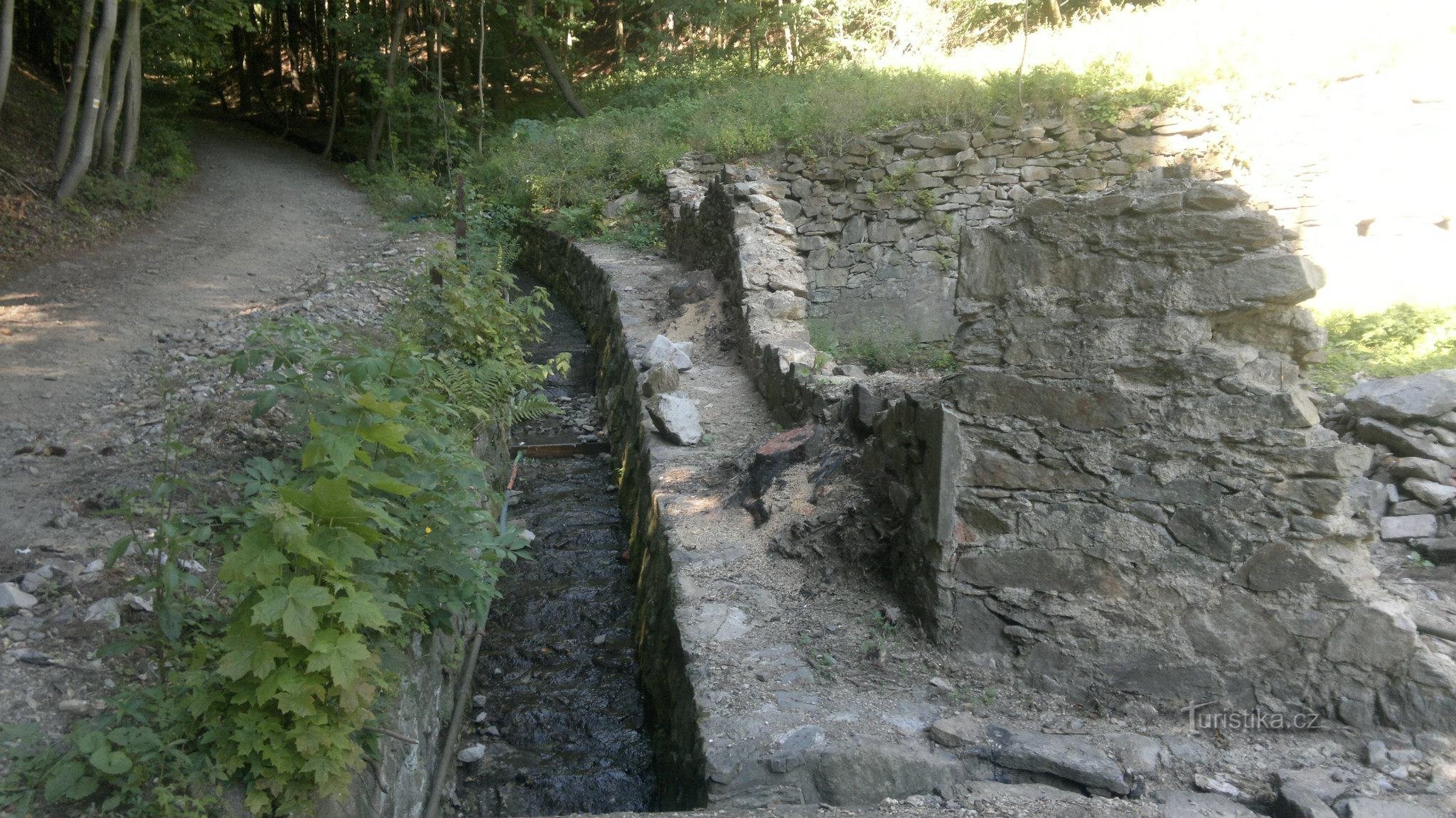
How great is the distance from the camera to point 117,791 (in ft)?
8.11

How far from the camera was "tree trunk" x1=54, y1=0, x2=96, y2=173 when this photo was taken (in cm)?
1024

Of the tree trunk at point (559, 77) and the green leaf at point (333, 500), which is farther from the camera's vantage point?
the tree trunk at point (559, 77)

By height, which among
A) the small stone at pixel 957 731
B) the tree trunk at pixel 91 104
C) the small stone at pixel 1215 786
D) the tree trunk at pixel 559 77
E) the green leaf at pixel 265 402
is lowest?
the small stone at pixel 1215 786

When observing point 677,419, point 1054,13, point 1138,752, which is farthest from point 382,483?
point 1054,13

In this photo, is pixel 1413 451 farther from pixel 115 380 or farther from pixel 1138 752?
pixel 115 380

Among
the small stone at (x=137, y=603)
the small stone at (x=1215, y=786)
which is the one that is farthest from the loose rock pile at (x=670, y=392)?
the small stone at (x=1215, y=786)

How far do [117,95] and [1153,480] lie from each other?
43.6ft

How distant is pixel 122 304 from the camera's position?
24.8 ft

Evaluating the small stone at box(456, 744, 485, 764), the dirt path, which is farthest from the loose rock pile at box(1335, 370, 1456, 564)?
the dirt path

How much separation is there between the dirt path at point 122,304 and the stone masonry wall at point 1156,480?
12.3ft

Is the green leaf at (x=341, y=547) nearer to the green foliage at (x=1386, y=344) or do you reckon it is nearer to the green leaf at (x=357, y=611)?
the green leaf at (x=357, y=611)

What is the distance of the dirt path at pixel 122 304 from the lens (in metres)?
4.50

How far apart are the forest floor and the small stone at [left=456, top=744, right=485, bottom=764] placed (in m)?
1.41

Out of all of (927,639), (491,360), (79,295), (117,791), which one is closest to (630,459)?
(491,360)
